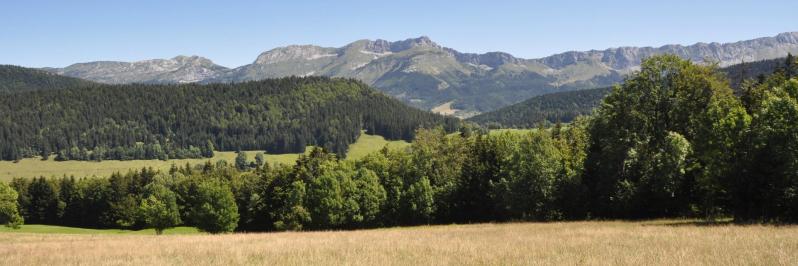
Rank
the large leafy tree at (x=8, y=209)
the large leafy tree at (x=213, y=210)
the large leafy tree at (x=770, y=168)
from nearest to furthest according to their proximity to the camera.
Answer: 1. the large leafy tree at (x=770, y=168)
2. the large leafy tree at (x=213, y=210)
3. the large leafy tree at (x=8, y=209)

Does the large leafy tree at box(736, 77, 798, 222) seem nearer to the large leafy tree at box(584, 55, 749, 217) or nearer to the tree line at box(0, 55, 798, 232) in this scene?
the tree line at box(0, 55, 798, 232)

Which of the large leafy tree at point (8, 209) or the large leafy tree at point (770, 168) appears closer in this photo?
the large leafy tree at point (770, 168)

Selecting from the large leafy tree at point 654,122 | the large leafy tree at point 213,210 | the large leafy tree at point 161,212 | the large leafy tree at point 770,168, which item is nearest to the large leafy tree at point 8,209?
the large leafy tree at point 161,212

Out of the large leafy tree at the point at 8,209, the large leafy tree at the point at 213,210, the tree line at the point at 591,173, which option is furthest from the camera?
the large leafy tree at the point at 8,209

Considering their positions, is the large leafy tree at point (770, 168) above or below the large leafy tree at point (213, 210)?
above

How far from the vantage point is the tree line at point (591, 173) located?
1296 inches

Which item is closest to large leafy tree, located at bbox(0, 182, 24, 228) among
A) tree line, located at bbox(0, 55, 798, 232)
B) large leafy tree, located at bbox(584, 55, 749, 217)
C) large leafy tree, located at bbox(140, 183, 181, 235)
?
large leafy tree, located at bbox(140, 183, 181, 235)

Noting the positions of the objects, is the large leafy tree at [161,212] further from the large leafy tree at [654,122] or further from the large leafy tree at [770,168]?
the large leafy tree at [770,168]

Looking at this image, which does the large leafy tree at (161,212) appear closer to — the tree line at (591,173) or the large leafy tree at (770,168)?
the tree line at (591,173)

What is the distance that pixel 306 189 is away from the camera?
81.6m

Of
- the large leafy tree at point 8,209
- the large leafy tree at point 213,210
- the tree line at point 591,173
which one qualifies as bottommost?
the large leafy tree at point 8,209

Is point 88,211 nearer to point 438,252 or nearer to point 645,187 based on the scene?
point 645,187

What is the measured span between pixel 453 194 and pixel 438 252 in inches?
1971

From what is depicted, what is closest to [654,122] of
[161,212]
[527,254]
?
[527,254]
